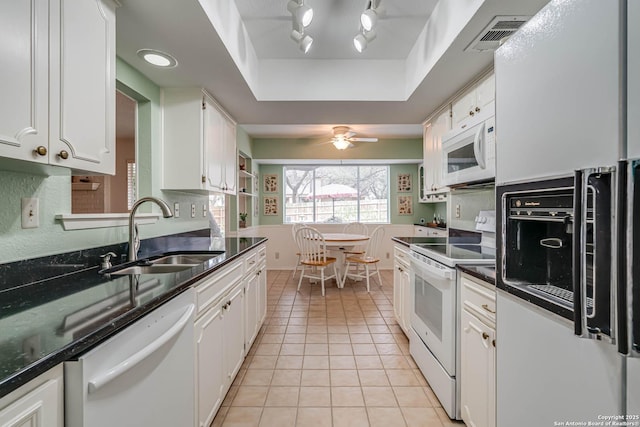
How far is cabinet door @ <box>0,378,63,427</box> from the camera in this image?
0.53 meters

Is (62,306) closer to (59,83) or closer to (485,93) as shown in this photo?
(59,83)

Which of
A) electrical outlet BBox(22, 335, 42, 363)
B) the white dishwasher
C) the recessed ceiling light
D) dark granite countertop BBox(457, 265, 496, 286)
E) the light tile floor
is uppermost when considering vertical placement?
the recessed ceiling light

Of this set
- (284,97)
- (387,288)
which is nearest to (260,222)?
(387,288)

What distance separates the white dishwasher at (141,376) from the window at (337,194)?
15.7 feet

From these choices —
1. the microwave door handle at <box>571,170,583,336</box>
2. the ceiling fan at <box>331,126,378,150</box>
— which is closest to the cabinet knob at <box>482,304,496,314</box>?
the microwave door handle at <box>571,170,583,336</box>

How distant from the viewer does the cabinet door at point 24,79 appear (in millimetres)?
863

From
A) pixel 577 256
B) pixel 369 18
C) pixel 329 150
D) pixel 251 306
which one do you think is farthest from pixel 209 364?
pixel 329 150

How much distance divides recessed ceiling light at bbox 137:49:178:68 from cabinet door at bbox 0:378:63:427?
1.78 metres

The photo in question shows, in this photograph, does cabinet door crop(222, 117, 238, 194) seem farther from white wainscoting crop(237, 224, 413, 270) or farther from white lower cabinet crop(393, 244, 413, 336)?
white wainscoting crop(237, 224, 413, 270)

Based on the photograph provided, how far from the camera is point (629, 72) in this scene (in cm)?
62

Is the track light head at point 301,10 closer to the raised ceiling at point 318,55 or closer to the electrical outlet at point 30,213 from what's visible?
the raised ceiling at point 318,55

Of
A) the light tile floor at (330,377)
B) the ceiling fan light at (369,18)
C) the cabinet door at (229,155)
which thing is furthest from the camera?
the cabinet door at (229,155)

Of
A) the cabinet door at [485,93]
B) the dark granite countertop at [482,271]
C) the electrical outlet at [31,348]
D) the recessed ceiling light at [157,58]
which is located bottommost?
the electrical outlet at [31,348]

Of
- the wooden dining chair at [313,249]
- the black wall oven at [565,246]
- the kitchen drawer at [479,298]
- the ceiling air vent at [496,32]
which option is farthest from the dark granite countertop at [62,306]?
the wooden dining chair at [313,249]
